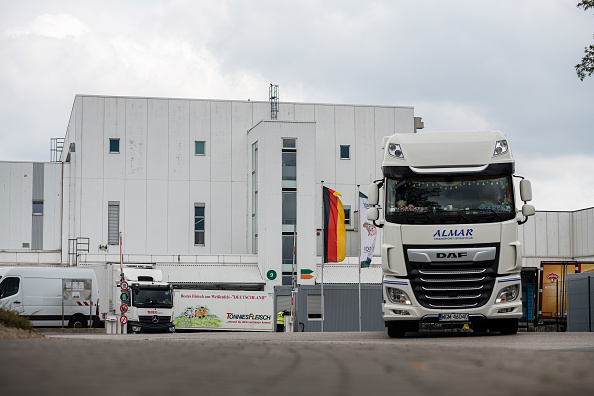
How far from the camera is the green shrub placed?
583 inches

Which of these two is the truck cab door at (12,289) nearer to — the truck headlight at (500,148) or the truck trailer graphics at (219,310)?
the truck trailer graphics at (219,310)

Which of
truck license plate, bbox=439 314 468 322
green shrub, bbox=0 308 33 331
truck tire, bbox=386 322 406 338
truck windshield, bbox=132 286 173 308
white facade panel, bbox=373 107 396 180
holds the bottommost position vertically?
truck windshield, bbox=132 286 173 308

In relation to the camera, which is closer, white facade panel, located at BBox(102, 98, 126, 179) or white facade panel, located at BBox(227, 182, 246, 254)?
white facade panel, located at BBox(102, 98, 126, 179)

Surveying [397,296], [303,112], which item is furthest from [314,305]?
[397,296]

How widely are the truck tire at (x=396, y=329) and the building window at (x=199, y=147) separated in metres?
38.8

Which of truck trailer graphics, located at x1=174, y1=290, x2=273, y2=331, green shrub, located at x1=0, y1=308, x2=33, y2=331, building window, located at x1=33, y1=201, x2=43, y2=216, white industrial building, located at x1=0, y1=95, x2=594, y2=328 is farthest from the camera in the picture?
building window, located at x1=33, y1=201, x2=43, y2=216

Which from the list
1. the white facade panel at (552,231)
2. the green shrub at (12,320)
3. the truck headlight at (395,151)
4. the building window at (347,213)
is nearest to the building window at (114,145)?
the building window at (347,213)

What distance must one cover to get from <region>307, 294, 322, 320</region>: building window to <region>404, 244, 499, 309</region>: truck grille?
30.0 metres

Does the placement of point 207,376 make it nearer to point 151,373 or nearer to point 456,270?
point 151,373

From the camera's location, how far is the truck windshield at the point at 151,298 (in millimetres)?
38938

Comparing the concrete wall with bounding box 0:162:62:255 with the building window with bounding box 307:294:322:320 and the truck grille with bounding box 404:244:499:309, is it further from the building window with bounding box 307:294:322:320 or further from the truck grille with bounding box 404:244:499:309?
the truck grille with bounding box 404:244:499:309

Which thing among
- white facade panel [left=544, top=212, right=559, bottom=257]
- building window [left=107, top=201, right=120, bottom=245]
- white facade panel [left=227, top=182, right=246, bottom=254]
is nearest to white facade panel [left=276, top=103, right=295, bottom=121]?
white facade panel [left=227, top=182, right=246, bottom=254]

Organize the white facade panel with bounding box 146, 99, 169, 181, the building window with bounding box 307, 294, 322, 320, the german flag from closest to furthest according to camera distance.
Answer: the german flag → the building window with bounding box 307, 294, 322, 320 → the white facade panel with bounding box 146, 99, 169, 181

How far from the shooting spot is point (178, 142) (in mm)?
55531
